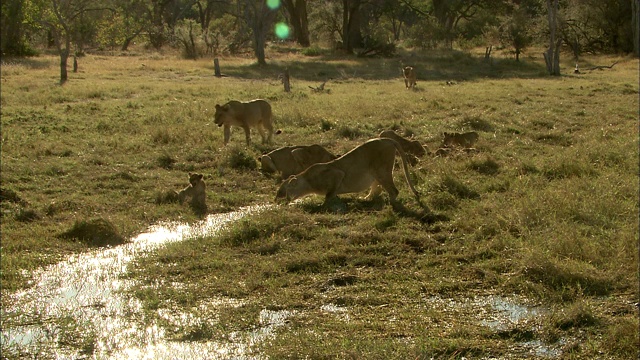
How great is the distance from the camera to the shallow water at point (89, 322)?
18.1 ft

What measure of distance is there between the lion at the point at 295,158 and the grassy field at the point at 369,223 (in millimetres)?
298

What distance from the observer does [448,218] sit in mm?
8398

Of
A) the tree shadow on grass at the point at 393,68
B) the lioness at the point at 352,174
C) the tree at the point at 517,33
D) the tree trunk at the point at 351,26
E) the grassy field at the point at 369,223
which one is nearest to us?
the grassy field at the point at 369,223

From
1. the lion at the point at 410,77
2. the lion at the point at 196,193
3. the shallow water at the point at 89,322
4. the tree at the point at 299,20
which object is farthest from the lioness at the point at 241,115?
the tree at the point at 299,20

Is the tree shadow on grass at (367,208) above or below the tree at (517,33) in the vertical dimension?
below

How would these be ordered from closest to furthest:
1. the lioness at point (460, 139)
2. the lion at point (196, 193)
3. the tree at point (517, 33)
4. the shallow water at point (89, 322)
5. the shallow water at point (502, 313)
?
the shallow water at point (502, 313) → the shallow water at point (89, 322) → the lion at point (196, 193) → the lioness at point (460, 139) → the tree at point (517, 33)

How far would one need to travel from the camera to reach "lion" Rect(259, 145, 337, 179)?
10.6 meters

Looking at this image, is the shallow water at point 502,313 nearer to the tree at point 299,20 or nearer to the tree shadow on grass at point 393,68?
the tree shadow on grass at point 393,68

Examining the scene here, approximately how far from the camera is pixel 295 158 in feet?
34.8

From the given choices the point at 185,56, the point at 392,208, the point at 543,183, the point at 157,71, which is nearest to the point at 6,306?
the point at 392,208

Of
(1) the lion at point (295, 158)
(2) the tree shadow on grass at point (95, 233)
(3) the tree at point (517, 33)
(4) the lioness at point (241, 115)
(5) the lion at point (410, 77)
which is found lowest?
(2) the tree shadow on grass at point (95, 233)

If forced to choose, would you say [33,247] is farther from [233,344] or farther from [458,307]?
[458,307]

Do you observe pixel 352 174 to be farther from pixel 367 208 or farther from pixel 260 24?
pixel 260 24

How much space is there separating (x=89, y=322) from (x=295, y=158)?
16.4 feet
